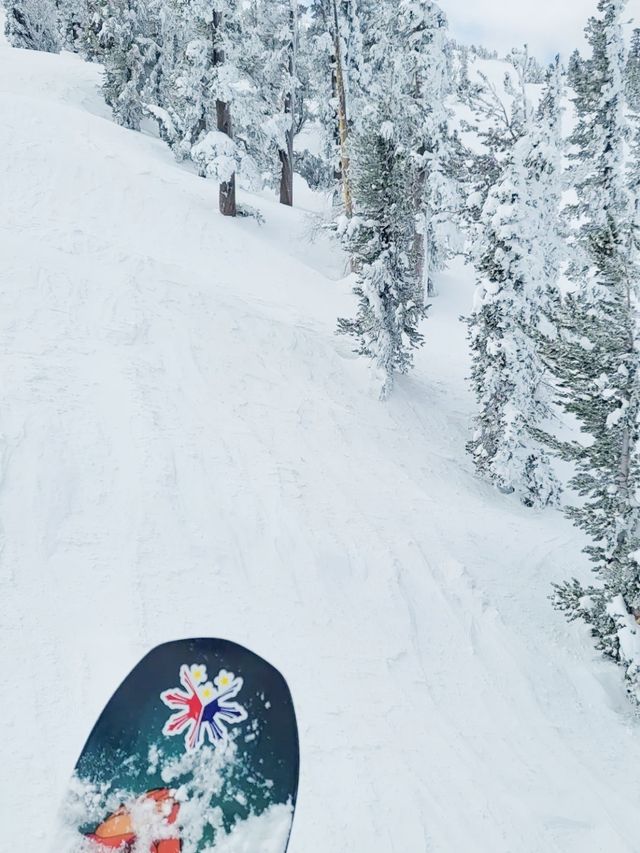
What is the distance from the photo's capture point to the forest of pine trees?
338 inches

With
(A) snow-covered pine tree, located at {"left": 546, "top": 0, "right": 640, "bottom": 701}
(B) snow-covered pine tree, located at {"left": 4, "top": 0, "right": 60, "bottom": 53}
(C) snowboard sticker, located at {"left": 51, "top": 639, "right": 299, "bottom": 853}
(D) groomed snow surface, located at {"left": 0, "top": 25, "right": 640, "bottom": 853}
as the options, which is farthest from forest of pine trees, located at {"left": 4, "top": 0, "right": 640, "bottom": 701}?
(B) snow-covered pine tree, located at {"left": 4, "top": 0, "right": 60, "bottom": 53}

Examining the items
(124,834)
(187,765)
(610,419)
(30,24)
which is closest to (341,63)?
(610,419)

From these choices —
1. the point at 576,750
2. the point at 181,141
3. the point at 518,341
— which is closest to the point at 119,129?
the point at 181,141

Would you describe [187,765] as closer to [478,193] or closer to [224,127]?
[478,193]

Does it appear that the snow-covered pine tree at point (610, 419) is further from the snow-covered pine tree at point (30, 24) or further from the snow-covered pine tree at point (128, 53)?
the snow-covered pine tree at point (30, 24)

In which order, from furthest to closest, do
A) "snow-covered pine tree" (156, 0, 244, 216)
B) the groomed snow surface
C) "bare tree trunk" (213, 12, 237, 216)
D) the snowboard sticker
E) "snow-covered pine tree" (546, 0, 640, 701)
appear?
"bare tree trunk" (213, 12, 237, 216) < "snow-covered pine tree" (156, 0, 244, 216) < "snow-covered pine tree" (546, 0, 640, 701) < the groomed snow surface < the snowboard sticker

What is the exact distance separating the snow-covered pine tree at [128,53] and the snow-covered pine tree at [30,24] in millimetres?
19131

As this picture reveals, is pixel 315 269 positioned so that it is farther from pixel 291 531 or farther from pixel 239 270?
pixel 291 531

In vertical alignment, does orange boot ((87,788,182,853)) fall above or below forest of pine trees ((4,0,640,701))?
below

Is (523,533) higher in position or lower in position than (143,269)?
lower

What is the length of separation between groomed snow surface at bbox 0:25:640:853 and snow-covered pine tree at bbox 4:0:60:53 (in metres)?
38.1

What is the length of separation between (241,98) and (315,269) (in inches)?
257

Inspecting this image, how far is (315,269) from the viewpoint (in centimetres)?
2297

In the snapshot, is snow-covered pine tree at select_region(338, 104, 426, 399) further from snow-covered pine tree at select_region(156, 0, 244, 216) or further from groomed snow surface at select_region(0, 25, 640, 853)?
snow-covered pine tree at select_region(156, 0, 244, 216)
